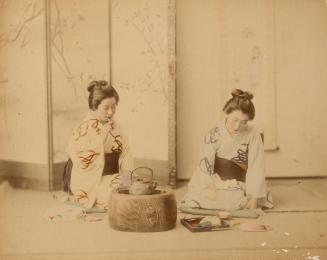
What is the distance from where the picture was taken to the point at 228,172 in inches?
116

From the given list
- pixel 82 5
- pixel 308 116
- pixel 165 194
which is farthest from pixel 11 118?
pixel 308 116

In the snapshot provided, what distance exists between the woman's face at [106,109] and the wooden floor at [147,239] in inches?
19.7

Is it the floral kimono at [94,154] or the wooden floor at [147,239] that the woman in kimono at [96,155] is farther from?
the wooden floor at [147,239]

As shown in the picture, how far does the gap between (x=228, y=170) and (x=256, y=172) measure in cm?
15

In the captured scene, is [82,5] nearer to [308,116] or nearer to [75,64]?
[75,64]

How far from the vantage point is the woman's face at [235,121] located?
290 centimetres

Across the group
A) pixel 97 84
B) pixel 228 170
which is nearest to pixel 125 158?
pixel 97 84

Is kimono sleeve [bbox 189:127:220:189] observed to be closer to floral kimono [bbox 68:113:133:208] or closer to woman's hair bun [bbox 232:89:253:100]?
woman's hair bun [bbox 232:89:253:100]

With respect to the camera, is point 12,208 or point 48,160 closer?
point 12,208

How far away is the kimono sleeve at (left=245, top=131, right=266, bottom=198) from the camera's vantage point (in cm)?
288

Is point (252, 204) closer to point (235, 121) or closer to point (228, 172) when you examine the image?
point (228, 172)

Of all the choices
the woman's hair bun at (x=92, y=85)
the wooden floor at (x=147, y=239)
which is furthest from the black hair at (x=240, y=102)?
the woman's hair bun at (x=92, y=85)

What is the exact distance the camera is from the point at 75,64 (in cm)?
277

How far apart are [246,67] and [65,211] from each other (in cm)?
114
